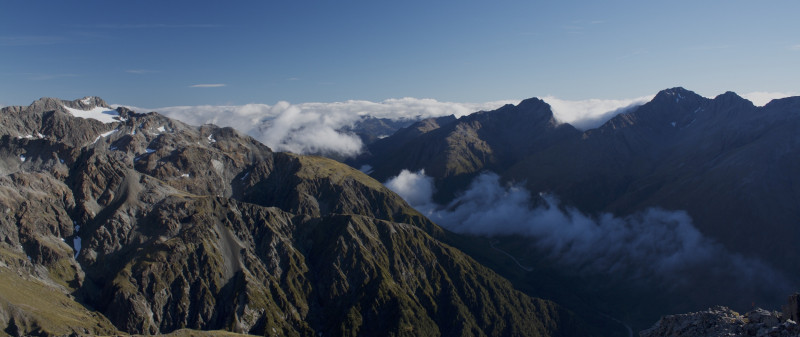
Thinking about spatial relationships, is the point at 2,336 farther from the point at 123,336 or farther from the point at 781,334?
the point at 781,334

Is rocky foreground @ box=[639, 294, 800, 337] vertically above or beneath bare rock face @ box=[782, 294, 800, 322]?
beneath

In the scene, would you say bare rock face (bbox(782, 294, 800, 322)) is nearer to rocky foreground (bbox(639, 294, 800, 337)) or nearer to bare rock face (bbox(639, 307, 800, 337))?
rocky foreground (bbox(639, 294, 800, 337))

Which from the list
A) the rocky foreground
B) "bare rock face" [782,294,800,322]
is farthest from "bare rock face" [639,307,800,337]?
"bare rock face" [782,294,800,322]

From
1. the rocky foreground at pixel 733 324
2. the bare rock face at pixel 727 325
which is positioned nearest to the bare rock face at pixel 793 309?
the rocky foreground at pixel 733 324

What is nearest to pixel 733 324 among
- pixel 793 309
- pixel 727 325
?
pixel 727 325

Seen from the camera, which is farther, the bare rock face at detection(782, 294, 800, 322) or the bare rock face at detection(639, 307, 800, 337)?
the bare rock face at detection(782, 294, 800, 322)

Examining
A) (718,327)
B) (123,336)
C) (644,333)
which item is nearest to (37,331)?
(123,336)

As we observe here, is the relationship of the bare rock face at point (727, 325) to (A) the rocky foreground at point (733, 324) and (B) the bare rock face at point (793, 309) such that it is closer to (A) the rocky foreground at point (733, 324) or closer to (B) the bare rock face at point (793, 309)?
(A) the rocky foreground at point (733, 324)

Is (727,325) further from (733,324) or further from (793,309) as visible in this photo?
(793,309)
